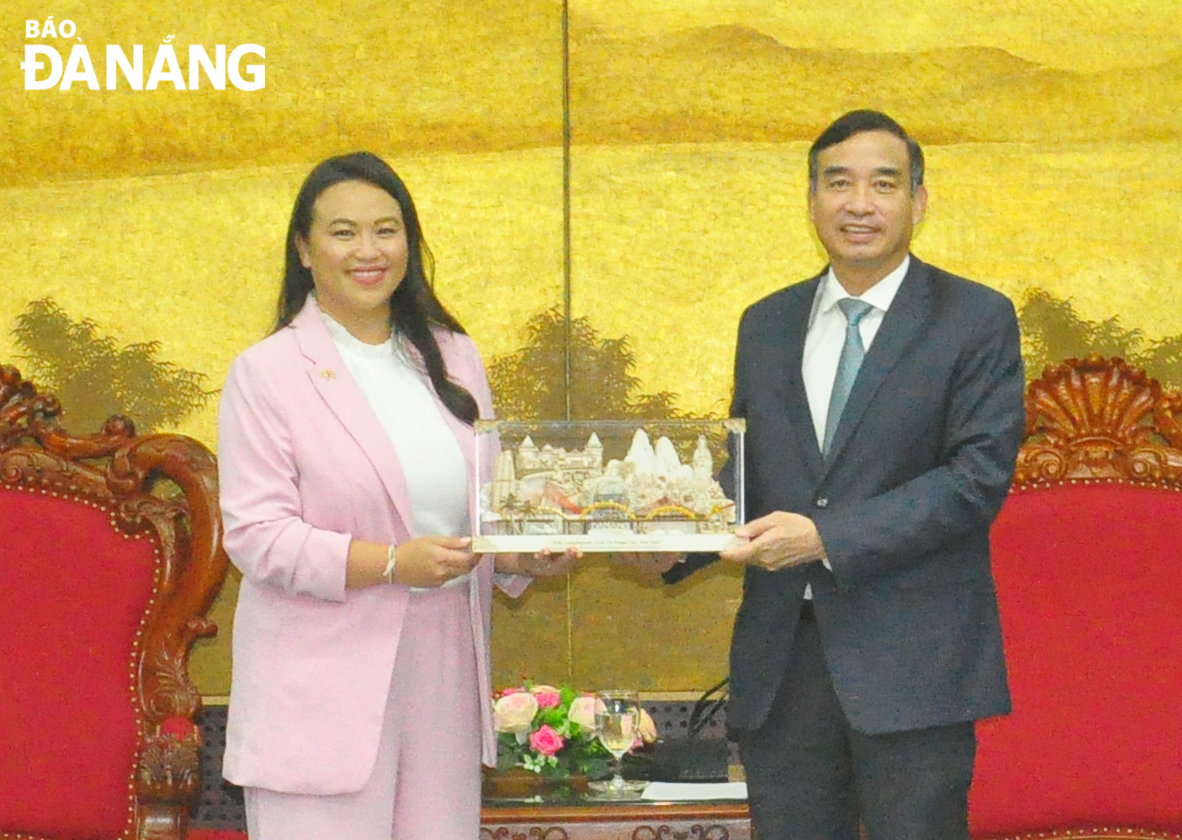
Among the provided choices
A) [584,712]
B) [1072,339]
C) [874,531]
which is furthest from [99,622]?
[1072,339]

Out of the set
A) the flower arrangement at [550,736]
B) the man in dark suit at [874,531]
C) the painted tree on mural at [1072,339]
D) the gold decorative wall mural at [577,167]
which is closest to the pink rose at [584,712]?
the flower arrangement at [550,736]

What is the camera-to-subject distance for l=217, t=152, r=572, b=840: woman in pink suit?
2.55 m

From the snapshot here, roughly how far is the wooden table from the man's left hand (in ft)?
2.99

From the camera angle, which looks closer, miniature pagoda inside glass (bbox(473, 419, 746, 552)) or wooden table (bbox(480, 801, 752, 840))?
miniature pagoda inside glass (bbox(473, 419, 746, 552))

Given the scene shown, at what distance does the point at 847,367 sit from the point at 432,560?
2.49 ft

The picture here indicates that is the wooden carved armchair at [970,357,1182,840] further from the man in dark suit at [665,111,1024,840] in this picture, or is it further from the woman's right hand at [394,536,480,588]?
the woman's right hand at [394,536,480,588]

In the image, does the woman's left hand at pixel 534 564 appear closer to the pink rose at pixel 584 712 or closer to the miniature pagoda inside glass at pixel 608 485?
the miniature pagoda inside glass at pixel 608 485

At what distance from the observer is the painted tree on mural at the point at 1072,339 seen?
13.4ft

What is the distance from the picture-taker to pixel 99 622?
372cm

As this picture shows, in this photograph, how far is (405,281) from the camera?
2896 mm

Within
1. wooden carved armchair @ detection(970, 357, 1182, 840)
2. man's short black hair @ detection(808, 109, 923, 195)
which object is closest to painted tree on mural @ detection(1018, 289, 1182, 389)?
wooden carved armchair @ detection(970, 357, 1182, 840)

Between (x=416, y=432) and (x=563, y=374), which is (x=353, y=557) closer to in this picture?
(x=416, y=432)

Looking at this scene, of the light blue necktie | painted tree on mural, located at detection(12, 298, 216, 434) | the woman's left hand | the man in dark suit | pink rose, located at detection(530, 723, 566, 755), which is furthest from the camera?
painted tree on mural, located at detection(12, 298, 216, 434)

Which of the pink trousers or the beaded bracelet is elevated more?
the beaded bracelet
